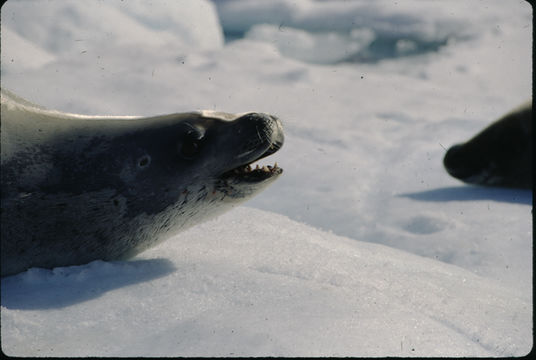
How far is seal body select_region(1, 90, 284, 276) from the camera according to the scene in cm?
202

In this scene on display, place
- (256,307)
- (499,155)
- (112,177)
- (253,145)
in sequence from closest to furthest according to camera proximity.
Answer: (256,307)
(112,177)
(253,145)
(499,155)

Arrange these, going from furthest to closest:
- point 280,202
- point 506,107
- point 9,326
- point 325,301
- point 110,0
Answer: point 110,0 < point 506,107 < point 280,202 < point 325,301 < point 9,326

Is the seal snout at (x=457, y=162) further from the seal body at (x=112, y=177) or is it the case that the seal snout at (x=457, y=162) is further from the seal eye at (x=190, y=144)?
the seal eye at (x=190, y=144)

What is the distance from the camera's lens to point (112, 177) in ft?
6.89

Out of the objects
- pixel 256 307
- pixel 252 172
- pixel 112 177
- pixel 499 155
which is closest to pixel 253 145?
pixel 252 172

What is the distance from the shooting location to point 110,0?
25.3 feet

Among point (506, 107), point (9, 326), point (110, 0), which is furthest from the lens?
point (110, 0)

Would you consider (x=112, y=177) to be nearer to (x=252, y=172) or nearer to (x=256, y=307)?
(x=252, y=172)

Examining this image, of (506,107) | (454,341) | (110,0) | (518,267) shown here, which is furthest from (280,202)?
(110,0)

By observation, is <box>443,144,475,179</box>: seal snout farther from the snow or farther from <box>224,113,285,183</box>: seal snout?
<box>224,113,285,183</box>: seal snout

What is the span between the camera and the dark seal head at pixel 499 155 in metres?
4.73

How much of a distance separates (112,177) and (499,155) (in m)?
3.91

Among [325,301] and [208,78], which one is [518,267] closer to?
[325,301]

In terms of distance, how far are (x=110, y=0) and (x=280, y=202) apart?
5.20 m
